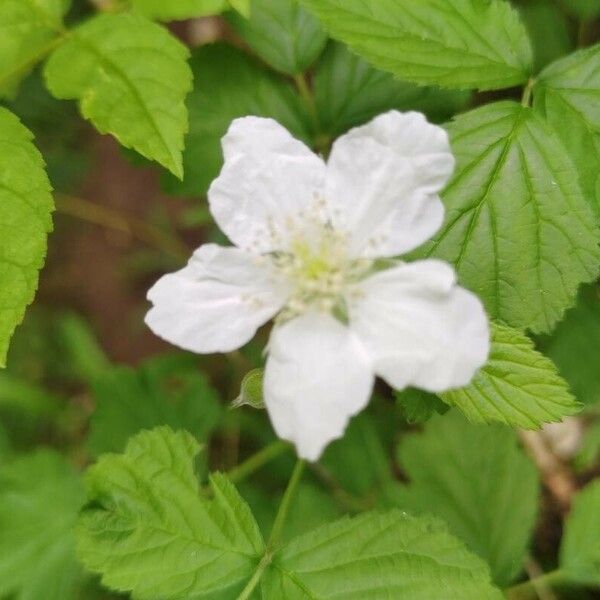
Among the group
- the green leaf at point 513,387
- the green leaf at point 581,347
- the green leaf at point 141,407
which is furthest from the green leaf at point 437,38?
the green leaf at point 141,407

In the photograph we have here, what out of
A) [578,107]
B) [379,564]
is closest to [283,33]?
[578,107]

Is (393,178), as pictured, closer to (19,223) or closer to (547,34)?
Result: (19,223)

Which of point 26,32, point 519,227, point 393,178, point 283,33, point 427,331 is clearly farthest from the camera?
point 283,33

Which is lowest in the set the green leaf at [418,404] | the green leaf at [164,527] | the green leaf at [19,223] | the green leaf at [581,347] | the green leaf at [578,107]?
the green leaf at [164,527]

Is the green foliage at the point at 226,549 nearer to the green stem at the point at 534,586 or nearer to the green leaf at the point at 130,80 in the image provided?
the green stem at the point at 534,586

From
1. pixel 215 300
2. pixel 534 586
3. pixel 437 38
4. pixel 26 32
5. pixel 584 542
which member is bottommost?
pixel 534 586
